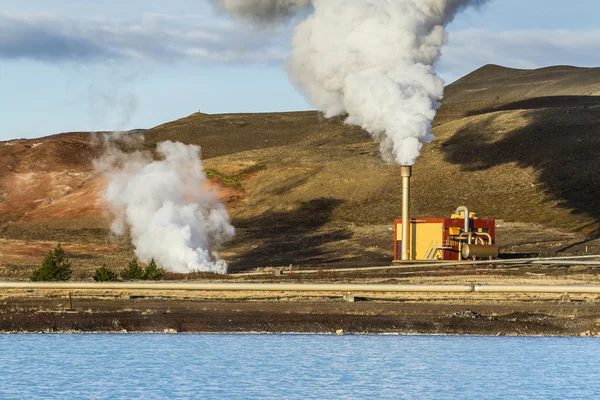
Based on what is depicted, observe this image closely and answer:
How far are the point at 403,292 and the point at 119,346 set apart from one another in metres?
19.5

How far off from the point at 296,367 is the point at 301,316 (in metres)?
11.6

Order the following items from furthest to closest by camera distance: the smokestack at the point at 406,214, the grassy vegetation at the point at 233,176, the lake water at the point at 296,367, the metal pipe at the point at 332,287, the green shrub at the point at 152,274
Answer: the grassy vegetation at the point at 233,176, the smokestack at the point at 406,214, the green shrub at the point at 152,274, the metal pipe at the point at 332,287, the lake water at the point at 296,367

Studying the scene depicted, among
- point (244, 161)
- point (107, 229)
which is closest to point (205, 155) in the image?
point (244, 161)

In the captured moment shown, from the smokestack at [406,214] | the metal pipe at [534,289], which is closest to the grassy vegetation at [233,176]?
the smokestack at [406,214]

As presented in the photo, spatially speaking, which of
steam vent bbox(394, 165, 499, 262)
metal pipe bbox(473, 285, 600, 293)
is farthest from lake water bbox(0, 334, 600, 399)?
steam vent bbox(394, 165, 499, 262)

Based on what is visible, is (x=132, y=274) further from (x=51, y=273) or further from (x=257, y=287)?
(x=257, y=287)

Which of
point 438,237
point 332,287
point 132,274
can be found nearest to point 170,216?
point 132,274

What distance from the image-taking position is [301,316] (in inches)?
1826

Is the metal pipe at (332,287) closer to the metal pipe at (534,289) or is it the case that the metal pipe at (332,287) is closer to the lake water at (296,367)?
the metal pipe at (534,289)

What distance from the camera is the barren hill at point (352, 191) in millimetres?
96188

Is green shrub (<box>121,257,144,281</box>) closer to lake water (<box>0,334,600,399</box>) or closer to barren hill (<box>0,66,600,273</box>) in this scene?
barren hill (<box>0,66,600,273</box>)

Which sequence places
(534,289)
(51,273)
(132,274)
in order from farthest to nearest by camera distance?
(132,274)
(51,273)
(534,289)

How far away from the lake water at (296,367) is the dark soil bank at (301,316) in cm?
140

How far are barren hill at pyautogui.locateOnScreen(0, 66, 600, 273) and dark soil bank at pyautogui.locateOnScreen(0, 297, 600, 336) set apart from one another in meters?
32.7
